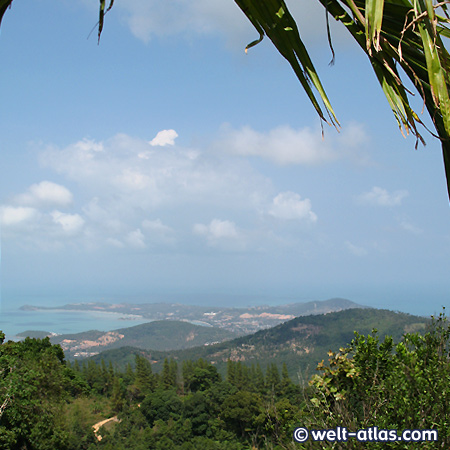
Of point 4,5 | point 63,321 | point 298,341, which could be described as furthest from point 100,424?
point 63,321

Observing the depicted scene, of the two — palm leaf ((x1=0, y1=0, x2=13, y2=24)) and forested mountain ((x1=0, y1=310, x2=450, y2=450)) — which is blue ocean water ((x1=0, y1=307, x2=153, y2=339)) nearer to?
forested mountain ((x1=0, y1=310, x2=450, y2=450))

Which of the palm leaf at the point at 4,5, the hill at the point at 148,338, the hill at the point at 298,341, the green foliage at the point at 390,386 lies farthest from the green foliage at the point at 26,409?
the hill at the point at 148,338

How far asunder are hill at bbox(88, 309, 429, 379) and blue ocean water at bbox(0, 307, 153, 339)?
43962mm

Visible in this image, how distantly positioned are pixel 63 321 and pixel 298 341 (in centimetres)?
8308

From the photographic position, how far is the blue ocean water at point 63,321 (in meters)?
120

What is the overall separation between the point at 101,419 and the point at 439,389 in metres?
38.7

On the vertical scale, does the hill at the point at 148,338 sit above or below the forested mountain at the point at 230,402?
below

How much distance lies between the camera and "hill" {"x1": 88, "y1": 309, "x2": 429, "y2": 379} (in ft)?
256

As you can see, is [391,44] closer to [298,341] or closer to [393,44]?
[393,44]

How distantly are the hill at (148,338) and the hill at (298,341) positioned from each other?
20313 mm

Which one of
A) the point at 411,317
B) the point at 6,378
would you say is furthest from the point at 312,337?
the point at 6,378

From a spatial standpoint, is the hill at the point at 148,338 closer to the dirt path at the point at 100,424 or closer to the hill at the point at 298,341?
the hill at the point at 298,341

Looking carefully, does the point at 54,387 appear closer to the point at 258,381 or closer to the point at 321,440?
the point at 321,440

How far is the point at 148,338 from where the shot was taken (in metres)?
116
